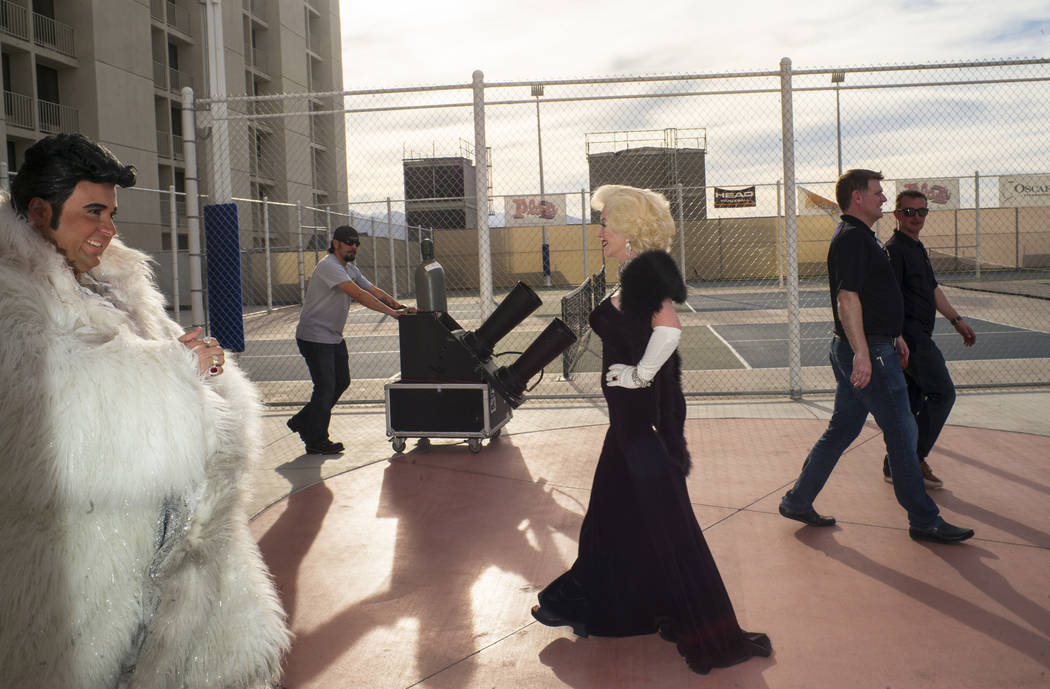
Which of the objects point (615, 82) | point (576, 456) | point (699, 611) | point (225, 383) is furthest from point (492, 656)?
point (615, 82)

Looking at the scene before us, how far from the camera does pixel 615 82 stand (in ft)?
24.9

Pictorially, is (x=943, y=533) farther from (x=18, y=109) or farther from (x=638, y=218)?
(x=18, y=109)

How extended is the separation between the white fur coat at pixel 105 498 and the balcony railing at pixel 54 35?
30.7 metres

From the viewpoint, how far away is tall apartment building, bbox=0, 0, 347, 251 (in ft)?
87.9

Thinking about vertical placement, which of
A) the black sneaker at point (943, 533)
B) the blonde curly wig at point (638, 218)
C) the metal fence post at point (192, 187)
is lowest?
the black sneaker at point (943, 533)

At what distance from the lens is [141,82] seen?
100 feet

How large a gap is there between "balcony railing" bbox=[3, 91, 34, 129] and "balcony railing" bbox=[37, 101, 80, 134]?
79cm

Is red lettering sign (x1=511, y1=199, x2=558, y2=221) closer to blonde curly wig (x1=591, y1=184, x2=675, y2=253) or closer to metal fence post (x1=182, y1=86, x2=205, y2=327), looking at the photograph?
metal fence post (x1=182, y1=86, x2=205, y2=327)

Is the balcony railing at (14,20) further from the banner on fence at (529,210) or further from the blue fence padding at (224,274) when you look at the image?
the blue fence padding at (224,274)

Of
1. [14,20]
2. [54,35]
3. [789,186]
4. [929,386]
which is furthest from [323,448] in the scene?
[54,35]

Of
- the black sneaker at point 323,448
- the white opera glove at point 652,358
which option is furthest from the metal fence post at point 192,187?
the white opera glove at point 652,358

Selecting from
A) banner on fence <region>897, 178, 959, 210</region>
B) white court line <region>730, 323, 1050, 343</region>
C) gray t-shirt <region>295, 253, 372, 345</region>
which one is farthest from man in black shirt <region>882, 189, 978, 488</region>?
banner on fence <region>897, 178, 959, 210</region>

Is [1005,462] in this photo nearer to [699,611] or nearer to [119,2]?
[699,611]

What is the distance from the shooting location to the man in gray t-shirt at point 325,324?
6.62 meters
